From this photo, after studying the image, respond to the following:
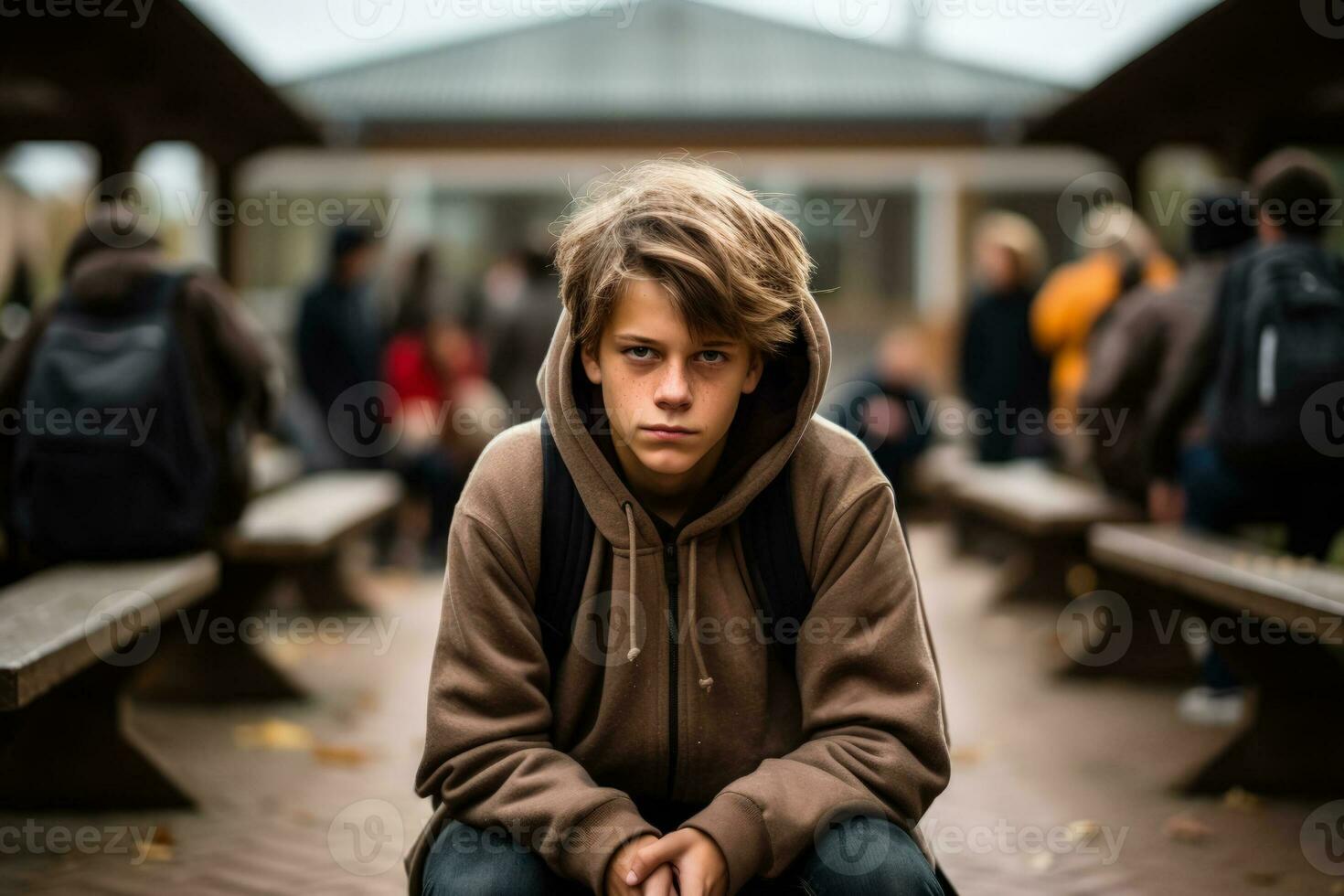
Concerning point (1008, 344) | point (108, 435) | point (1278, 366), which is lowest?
point (108, 435)

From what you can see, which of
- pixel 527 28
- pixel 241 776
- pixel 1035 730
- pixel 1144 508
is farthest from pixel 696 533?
pixel 527 28

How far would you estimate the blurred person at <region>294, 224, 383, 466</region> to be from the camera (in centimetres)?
853

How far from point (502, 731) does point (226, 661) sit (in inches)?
160

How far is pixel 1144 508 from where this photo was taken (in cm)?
646

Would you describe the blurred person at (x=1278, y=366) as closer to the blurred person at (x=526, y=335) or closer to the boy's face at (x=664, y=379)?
the boy's face at (x=664, y=379)

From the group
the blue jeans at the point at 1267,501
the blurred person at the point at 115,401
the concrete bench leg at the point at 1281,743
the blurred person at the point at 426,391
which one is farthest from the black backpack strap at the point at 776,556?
the blurred person at the point at 426,391

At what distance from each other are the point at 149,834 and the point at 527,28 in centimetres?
2023

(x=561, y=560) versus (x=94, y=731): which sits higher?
(x=561, y=560)

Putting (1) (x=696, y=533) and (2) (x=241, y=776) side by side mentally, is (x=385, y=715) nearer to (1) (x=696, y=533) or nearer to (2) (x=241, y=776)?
(2) (x=241, y=776)

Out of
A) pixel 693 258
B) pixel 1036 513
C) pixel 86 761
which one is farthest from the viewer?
pixel 1036 513

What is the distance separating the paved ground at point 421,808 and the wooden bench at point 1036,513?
0.72 m

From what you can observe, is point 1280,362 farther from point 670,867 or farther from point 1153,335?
point 670,867

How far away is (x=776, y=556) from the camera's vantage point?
2.50m

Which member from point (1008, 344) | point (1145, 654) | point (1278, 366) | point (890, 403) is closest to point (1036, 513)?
point (1145, 654)
